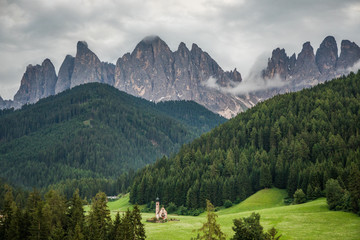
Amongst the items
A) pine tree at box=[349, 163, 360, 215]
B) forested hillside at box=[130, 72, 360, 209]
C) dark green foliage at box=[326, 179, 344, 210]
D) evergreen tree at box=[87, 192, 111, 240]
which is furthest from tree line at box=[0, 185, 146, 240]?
forested hillside at box=[130, 72, 360, 209]

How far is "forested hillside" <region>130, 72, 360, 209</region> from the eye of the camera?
119 m

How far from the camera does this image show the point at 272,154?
142 m

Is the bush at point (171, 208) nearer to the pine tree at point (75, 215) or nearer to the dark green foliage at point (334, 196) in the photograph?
the pine tree at point (75, 215)

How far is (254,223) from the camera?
5788 cm

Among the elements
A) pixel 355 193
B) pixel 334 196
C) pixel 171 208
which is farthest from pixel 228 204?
pixel 355 193

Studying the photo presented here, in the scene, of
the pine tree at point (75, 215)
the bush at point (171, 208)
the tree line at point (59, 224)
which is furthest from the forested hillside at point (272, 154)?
the tree line at point (59, 224)

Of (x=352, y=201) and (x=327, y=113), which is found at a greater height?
(x=327, y=113)

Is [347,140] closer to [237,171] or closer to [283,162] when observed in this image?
[283,162]

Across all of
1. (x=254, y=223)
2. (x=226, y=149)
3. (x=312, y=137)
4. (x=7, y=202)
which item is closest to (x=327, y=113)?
(x=312, y=137)

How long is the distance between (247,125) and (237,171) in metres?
35.4

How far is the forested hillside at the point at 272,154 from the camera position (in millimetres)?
Result: 119438

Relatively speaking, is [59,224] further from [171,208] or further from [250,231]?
[171,208]

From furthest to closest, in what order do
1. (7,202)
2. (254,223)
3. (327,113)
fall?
(327,113), (7,202), (254,223)

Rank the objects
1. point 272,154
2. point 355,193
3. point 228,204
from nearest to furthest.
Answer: point 355,193 < point 228,204 < point 272,154
